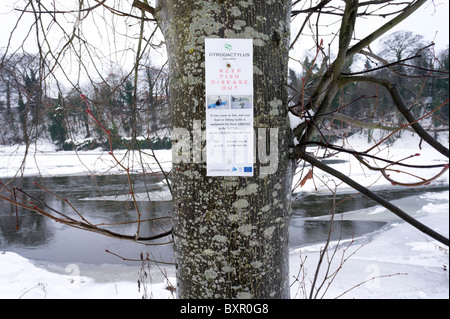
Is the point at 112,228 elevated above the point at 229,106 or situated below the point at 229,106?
below

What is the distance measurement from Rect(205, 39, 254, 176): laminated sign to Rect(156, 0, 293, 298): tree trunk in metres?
0.02

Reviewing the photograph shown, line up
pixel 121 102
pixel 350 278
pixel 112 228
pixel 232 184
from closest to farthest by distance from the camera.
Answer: pixel 232 184 → pixel 121 102 → pixel 350 278 → pixel 112 228

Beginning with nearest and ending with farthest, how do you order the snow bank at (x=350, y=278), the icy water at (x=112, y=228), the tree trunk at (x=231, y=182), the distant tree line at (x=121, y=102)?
1. the tree trunk at (x=231, y=182)
2. the distant tree line at (x=121, y=102)
3. the snow bank at (x=350, y=278)
4. the icy water at (x=112, y=228)

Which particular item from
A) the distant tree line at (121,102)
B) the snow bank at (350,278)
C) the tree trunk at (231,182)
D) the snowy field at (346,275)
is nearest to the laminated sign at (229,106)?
the tree trunk at (231,182)

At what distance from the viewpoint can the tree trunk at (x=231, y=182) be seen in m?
0.87

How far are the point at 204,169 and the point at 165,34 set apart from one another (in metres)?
0.53

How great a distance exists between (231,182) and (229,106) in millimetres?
243

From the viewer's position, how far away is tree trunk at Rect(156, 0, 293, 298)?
2.85 ft

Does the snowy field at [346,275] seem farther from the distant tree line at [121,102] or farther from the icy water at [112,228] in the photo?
the distant tree line at [121,102]

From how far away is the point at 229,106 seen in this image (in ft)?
2.88

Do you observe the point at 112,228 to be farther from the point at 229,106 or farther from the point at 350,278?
the point at 229,106

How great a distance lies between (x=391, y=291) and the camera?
3.63m

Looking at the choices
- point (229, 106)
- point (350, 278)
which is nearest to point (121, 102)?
point (229, 106)

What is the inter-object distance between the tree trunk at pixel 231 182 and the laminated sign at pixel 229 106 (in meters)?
0.02
